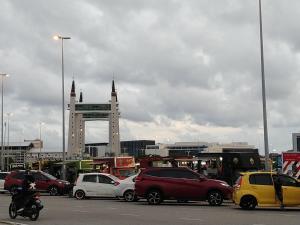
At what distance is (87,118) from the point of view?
172 metres

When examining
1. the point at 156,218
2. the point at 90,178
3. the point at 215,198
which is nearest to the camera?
the point at 156,218

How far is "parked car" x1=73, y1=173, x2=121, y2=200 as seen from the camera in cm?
2995

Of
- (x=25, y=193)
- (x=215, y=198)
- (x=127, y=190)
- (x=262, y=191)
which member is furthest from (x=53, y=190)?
(x=25, y=193)

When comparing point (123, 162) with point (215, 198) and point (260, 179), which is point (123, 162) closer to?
point (215, 198)

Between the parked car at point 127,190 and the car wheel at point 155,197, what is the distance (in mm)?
2775

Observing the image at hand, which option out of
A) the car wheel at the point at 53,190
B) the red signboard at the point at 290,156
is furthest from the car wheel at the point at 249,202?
the car wheel at the point at 53,190

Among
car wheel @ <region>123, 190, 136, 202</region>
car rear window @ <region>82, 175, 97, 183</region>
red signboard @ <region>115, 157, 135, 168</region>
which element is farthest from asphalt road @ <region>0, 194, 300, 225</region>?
red signboard @ <region>115, 157, 135, 168</region>

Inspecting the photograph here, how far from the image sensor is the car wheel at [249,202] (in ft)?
71.7

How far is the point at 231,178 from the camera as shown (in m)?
31.3

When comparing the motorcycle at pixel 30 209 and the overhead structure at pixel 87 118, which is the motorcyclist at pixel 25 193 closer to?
the motorcycle at pixel 30 209

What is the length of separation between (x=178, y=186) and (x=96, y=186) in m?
6.61

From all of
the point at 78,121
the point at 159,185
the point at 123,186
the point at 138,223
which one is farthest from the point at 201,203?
the point at 78,121

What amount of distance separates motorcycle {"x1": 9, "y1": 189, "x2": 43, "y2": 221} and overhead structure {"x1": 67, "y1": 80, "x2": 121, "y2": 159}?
481ft

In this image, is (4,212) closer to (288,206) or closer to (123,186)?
(123,186)
